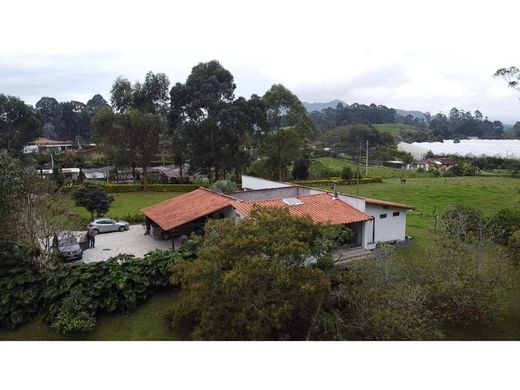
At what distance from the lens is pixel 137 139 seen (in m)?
37.7

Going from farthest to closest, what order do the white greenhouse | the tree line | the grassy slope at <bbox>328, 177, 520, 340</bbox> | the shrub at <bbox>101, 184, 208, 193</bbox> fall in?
the tree line < the white greenhouse < the shrub at <bbox>101, 184, 208, 193</bbox> < the grassy slope at <bbox>328, 177, 520, 340</bbox>

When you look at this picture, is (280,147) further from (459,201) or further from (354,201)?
(354,201)

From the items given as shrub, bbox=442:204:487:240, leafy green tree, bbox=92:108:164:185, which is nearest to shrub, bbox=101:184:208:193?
leafy green tree, bbox=92:108:164:185

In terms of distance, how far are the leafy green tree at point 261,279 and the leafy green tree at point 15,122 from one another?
38169mm

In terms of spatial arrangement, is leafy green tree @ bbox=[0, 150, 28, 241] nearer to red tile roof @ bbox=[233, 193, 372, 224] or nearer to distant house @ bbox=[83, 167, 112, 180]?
red tile roof @ bbox=[233, 193, 372, 224]

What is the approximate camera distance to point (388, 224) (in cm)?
1959

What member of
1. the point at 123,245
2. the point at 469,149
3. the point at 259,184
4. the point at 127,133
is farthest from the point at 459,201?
the point at 469,149

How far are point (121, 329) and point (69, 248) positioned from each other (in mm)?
5706

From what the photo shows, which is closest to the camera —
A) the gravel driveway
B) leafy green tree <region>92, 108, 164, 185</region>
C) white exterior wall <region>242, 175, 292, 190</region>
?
the gravel driveway

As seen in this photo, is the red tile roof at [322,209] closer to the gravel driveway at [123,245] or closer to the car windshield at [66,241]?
the gravel driveway at [123,245]

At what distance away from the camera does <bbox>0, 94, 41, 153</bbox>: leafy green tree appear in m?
41.8

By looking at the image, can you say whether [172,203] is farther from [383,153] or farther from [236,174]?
[383,153]

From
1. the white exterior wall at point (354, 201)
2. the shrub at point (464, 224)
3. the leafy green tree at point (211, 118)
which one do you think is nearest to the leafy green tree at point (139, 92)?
the leafy green tree at point (211, 118)

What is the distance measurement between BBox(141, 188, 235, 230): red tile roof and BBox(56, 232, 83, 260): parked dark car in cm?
345
